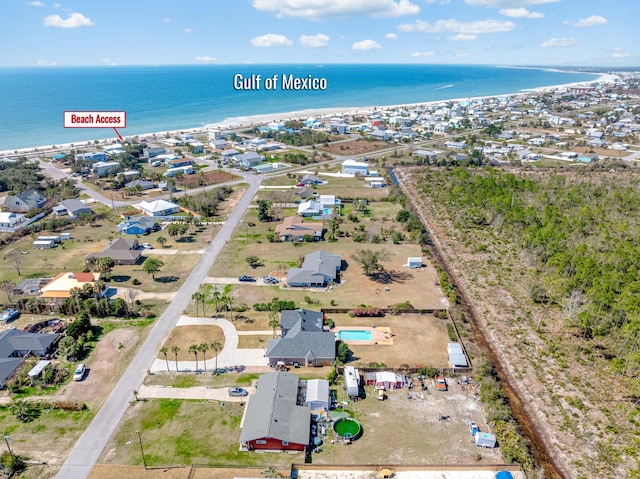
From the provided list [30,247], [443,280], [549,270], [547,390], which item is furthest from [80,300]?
[549,270]

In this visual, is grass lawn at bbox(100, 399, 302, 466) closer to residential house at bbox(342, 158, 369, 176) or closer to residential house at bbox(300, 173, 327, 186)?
residential house at bbox(300, 173, 327, 186)

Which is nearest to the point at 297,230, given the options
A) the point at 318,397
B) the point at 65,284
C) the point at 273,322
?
the point at 273,322

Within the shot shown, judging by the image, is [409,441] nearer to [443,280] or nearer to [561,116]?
[443,280]

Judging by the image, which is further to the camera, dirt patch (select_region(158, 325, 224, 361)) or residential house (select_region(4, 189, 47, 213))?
residential house (select_region(4, 189, 47, 213))

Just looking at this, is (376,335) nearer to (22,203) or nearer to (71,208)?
(71,208)

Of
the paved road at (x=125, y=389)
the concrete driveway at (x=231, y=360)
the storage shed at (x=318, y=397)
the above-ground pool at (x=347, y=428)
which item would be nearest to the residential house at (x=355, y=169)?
the paved road at (x=125, y=389)

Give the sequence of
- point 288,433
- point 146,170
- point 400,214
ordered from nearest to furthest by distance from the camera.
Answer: point 288,433
point 400,214
point 146,170

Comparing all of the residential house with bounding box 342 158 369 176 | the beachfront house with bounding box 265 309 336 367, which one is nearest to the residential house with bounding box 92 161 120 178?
the residential house with bounding box 342 158 369 176
